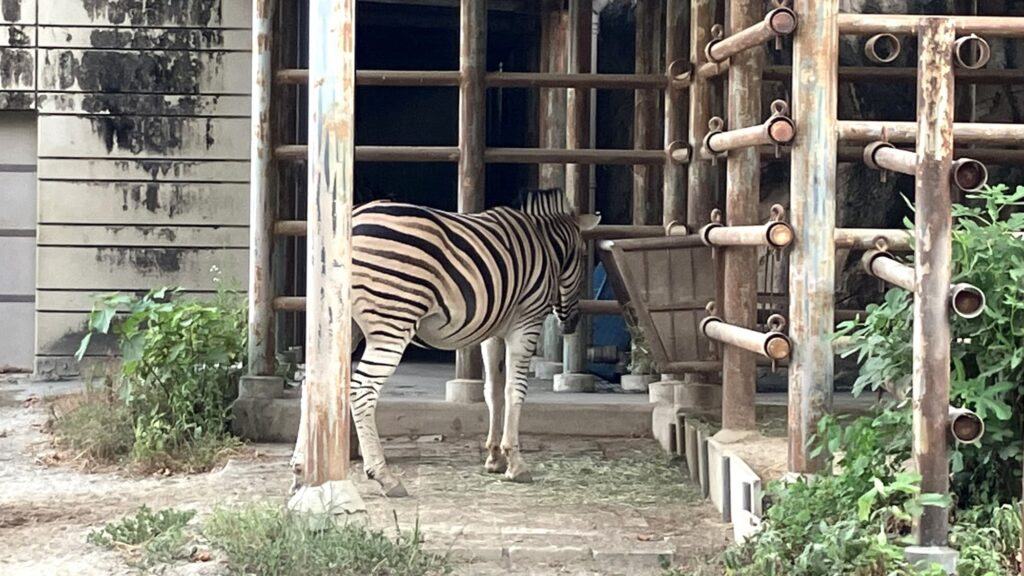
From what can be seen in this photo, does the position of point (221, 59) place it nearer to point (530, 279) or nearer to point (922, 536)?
point (530, 279)

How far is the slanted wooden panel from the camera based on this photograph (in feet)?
24.8

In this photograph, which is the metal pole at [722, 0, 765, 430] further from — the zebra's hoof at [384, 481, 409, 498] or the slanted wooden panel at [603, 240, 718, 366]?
the zebra's hoof at [384, 481, 409, 498]

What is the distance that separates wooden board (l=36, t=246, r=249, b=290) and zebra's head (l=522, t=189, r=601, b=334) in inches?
163

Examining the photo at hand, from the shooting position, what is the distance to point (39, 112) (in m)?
11.7

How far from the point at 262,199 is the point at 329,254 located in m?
3.19

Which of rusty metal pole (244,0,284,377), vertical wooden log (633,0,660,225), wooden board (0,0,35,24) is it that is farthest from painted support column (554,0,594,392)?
wooden board (0,0,35,24)

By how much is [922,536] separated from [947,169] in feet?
4.04

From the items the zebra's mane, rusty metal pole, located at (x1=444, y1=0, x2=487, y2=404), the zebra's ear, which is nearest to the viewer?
the zebra's mane

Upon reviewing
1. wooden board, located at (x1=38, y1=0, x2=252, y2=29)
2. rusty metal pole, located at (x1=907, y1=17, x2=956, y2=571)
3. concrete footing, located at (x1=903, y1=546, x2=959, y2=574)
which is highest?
wooden board, located at (x1=38, y1=0, x2=252, y2=29)

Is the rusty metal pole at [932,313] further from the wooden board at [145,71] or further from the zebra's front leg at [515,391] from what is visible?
the wooden board at [145,71]

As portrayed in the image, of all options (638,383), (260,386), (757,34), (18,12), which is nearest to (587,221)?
(638,383)

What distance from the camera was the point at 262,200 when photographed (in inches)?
341

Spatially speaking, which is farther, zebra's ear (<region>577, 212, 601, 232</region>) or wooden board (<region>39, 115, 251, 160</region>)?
wooden board (<region>39, 115, 251, 160</region>)

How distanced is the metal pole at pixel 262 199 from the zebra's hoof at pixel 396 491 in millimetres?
2092
